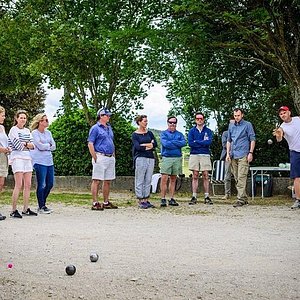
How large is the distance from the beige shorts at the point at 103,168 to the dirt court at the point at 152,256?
1.38 meters

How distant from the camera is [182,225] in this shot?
8.54m

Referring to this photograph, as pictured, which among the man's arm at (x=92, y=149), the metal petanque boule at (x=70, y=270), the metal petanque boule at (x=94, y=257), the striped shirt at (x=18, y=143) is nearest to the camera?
the metal petanque boule at (x=70, y=270)

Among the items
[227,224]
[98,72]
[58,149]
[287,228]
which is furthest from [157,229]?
[58,149]

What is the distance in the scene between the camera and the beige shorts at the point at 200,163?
12.4 meters

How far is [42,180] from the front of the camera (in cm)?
1013

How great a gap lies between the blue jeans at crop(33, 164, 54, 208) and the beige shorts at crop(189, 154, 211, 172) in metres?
3.28

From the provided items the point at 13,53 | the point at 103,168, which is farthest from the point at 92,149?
the point at 13,53

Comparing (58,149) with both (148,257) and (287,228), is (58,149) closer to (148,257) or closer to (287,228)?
(287,228)

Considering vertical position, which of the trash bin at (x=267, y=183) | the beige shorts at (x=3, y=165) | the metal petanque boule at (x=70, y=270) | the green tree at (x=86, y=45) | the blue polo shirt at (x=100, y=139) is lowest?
the metal petanque boule at (x=70, y=270)

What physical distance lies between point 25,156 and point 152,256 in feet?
14.0

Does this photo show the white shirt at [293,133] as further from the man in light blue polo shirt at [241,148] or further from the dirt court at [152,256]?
the dirt court at [152,256]

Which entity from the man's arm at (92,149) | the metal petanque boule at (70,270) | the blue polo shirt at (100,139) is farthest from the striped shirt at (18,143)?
the metal petanque boule at (70,270)

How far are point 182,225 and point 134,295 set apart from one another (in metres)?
4.24

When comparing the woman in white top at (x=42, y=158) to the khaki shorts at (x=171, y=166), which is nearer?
the woman in white top at (x=42, y=158)
